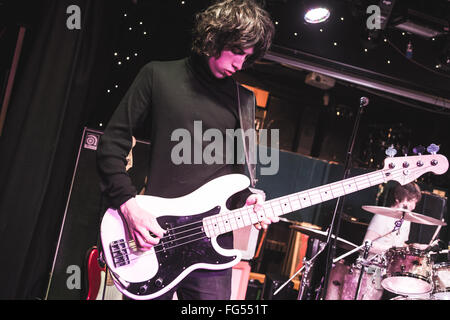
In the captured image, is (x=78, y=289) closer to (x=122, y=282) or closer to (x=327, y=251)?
(x=122, y=282)

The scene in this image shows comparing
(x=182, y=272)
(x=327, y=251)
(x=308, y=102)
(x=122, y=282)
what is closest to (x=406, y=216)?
(x=327, y=251)

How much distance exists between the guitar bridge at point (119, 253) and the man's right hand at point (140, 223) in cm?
7

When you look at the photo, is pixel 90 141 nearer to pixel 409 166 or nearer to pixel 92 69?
pixel 92 69

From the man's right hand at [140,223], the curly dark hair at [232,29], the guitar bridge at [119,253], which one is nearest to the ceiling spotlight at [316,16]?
the curly dark hair at [232,29]

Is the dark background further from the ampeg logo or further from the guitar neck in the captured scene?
the guitar neck

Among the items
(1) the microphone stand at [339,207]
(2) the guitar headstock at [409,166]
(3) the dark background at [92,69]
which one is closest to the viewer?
(3) the dark background at [92,69]

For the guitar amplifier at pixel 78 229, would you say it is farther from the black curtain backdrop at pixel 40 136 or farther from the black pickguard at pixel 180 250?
the black pickguard at pixel 180 250

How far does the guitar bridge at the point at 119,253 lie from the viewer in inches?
66.1

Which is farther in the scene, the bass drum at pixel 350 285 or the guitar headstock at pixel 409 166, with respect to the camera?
the bass drum at pixel 350 285

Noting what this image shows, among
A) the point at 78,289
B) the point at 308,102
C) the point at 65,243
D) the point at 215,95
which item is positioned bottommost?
the point at 78,289

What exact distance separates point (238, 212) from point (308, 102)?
6.76 meters

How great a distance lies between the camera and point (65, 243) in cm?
298

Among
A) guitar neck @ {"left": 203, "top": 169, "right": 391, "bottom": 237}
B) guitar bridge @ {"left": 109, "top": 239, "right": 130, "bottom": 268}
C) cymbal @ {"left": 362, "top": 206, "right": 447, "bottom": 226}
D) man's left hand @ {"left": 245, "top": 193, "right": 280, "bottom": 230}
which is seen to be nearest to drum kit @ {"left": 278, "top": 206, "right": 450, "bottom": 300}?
cymbal @ {"left": 362, "top": 206, "right": 447, "bottom": 226}

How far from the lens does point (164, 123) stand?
1836 mm
